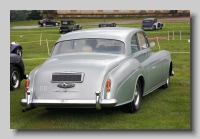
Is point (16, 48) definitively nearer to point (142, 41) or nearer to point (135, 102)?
point (142, 41)

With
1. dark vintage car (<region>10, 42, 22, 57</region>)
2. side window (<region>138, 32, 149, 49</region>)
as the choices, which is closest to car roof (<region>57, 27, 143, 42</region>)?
side window (<region>138, 32, 149, 49</region>)

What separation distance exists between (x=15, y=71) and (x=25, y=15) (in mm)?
1998

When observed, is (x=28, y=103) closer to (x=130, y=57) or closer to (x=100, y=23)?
(x=130, y=57)

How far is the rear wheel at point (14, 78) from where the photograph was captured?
11484 mm

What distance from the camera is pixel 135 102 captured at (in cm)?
931

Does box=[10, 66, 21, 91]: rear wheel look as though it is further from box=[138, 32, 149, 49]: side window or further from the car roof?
box=[138, 32, 149, 49]: side window

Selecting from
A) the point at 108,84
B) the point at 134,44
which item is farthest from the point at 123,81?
the point at 134,44

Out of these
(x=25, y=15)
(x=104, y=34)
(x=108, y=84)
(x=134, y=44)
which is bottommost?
(x=108, y=84)

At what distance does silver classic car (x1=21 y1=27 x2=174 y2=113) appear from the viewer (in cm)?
844

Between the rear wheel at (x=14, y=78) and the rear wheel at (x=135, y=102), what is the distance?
10.3 feet

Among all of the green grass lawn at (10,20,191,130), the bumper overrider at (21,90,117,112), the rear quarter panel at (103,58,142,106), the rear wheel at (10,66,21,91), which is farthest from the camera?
the rear wheel at (10,66,21,91)

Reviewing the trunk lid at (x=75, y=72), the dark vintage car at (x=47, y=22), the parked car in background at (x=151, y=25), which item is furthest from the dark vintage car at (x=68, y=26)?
the trunk lid at (x=75, y=72)

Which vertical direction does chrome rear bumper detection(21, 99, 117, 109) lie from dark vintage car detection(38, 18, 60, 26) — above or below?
Result: below

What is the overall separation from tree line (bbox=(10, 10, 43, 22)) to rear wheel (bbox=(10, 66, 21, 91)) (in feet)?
4.71
